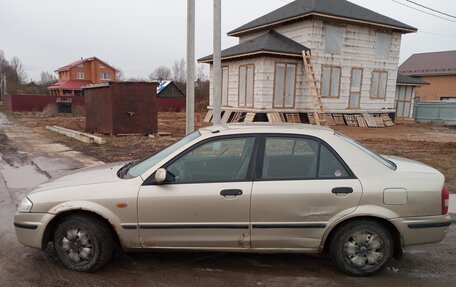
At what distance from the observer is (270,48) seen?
724 inches

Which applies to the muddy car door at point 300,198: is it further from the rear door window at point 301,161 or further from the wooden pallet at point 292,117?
the wooden pallet at point 292,117

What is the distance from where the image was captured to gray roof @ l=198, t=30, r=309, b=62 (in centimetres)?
1836

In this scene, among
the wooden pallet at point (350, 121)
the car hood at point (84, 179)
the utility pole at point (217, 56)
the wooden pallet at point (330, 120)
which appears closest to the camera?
the car hood at point (84, 179)

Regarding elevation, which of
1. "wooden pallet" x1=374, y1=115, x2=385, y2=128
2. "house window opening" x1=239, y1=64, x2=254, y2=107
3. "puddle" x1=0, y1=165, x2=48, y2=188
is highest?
"house window opening" x1=239, y1=64, x2=254, y2=107

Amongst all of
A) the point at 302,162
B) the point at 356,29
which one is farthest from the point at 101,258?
the point at 356,29

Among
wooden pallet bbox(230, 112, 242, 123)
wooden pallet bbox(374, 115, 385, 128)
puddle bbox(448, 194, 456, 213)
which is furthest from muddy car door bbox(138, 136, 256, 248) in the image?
wooden pallet bbox(374, 115, 385, 128)

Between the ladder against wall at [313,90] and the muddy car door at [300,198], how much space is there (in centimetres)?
1543

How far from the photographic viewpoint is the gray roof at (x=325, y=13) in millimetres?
19484

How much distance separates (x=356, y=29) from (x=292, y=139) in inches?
774

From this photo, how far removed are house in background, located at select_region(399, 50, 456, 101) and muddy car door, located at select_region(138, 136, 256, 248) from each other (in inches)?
1672

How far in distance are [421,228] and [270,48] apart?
15884 mm

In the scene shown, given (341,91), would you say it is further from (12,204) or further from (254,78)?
(12,204)

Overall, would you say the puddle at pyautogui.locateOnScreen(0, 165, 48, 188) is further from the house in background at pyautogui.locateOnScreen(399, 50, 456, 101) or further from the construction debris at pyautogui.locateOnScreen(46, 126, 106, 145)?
the house in background at pyautogui.locateOnScreen(399, 50, 456, 101)

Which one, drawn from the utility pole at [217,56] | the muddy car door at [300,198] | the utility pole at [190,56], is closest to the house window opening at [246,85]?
the utility pole at [190,56]
